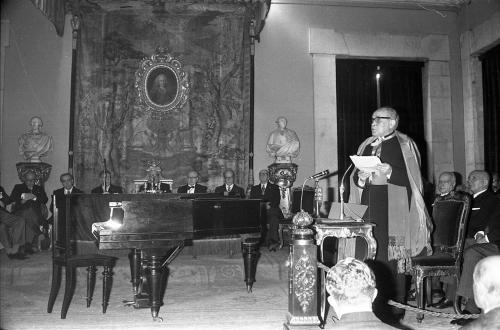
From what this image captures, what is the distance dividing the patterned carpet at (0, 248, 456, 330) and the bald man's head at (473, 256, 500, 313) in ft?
6.72

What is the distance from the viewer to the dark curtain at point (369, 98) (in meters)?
10.8

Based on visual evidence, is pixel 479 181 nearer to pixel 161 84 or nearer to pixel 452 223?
pixel 452 223

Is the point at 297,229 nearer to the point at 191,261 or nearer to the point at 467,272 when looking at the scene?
the point at 467,272

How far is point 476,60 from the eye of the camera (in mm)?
10602

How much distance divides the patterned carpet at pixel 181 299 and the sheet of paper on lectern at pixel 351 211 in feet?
3.30

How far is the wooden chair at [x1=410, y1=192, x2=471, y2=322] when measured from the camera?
4363 millimetres

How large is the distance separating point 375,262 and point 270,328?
107cm

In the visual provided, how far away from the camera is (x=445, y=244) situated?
15.3 feet

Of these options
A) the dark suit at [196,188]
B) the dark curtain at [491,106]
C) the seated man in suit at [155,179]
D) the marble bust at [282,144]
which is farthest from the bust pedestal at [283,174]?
the dark curtain at [491,106]

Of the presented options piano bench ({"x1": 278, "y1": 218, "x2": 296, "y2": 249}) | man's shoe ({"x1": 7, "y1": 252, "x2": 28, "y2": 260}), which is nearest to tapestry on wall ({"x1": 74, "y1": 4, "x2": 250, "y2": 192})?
piano bench ({"x1": 278, "y1": 218, "x2": 296, "y2": 249})

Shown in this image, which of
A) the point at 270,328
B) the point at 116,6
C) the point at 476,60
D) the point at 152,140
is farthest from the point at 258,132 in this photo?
the point at 270,328

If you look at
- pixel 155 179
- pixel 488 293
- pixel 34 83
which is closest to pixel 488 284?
pixel 488 293

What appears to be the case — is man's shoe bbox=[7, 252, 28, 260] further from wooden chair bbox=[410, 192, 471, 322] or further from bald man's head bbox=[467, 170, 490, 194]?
bald man's head bbox=[467, 170, 490, 194]

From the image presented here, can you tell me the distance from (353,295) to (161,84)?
913cm
